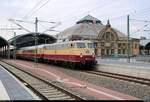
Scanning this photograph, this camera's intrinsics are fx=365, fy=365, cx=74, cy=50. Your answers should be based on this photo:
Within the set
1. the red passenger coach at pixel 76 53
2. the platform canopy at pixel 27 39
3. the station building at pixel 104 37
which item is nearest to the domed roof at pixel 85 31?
the station building at pixel 104 37

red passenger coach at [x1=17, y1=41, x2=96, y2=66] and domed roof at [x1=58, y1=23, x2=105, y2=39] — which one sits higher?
domed roof at [x1=58, y1=23, x2=105, y2=39]

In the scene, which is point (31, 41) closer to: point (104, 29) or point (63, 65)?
point (104, 29)

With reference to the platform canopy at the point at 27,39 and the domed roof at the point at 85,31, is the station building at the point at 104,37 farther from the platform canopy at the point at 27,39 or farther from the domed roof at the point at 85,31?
the platform canopy at the point at 27,39

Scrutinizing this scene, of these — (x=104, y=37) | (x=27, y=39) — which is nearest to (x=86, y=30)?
(x=104, y=37)

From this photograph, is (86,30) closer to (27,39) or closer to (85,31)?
(85,31)

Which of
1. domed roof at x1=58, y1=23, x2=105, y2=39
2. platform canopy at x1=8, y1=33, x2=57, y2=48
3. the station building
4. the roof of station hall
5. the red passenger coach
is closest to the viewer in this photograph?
the red passenger coach

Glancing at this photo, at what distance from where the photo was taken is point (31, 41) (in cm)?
9769

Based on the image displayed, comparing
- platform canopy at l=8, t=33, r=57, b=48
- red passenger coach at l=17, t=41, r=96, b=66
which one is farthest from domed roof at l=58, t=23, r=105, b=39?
red passenger coach at l=17, t=41, r=96, b=66

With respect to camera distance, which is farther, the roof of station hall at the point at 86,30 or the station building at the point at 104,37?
the station building at the point at 104,37

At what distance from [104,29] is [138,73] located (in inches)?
3424

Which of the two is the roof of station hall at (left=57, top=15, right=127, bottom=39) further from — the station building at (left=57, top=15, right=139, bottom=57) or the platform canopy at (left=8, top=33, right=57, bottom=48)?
the platform canopy at (left=8, top=33, right=57, bottom=48)

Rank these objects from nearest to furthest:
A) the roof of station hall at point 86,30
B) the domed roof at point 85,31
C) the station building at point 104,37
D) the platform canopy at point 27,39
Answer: the platform canopy at point 27,39
the domed roof at point 85,31
the roof of station hall at point 86,30
the station building at point 104,37

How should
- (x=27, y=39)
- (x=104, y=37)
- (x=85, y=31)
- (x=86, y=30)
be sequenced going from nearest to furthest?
(x=27, y=39), (x=85, y=31), (x=86, y=30), (x=104, y=37)

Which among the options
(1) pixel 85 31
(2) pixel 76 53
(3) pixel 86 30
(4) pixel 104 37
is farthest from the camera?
(4) pixel 104 37
